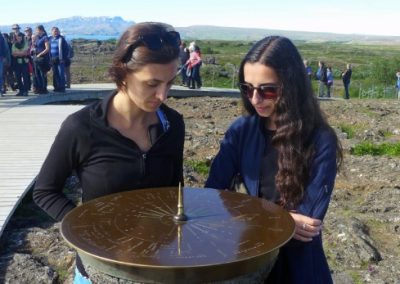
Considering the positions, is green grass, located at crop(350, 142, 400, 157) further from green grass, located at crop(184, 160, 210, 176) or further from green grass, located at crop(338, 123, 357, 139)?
green grass, located at crop(184, 160, 210, 176)

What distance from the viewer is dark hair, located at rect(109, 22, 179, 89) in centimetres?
254

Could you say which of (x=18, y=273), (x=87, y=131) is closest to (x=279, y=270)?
(x=87, y=131)

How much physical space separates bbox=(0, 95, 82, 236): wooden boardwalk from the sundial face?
3.26m

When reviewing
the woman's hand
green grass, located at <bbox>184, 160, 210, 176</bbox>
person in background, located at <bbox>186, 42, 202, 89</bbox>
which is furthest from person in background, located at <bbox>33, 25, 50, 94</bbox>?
the woman's hand

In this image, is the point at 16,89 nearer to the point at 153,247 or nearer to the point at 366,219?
the point at 366,219

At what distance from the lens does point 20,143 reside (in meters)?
9.59

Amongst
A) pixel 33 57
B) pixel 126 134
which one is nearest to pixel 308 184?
pixel 126 134

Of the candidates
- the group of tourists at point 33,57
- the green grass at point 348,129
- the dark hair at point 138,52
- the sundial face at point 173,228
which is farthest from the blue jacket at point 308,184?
the group of tourists at point 33,57

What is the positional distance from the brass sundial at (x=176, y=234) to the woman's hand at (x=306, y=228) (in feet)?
0.21

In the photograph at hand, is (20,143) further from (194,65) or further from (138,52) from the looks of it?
(194,65)

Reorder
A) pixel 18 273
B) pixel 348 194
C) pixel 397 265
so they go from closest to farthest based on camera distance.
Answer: pixel 18 273 < pixel 397 265 < pixel 348 194

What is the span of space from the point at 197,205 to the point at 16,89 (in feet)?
49.0

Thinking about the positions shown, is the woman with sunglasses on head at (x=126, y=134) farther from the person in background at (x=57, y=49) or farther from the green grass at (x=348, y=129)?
the person in background at (x=57, y=49)

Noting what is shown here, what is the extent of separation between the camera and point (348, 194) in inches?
305
